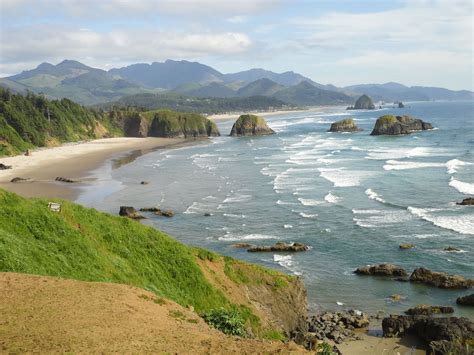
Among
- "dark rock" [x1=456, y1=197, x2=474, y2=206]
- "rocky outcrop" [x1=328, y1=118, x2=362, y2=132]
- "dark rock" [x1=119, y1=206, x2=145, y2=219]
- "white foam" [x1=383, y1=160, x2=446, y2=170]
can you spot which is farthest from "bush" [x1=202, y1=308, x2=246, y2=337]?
"rocky outcrop" [x1=328, y1=118, x2=362, y2=132]

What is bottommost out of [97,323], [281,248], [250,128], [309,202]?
Answer: [281,248]

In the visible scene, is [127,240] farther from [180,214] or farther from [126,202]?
[126,202]

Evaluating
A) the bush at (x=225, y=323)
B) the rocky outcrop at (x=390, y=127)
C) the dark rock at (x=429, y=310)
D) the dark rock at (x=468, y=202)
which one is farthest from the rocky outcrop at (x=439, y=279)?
the rocky outcrop at (x=390, y=127)

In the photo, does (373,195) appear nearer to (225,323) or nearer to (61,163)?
(225,323)

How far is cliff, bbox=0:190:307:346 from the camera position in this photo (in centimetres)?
2108

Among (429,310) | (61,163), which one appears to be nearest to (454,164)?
(429,310)

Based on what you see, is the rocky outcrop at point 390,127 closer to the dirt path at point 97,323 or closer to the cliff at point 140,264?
the cliff at point 140,264

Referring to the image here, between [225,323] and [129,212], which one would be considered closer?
[225,323]

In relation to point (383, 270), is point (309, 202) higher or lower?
higher

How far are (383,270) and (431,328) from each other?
10.0m

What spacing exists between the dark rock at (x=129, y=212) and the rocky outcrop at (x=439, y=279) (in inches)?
1089

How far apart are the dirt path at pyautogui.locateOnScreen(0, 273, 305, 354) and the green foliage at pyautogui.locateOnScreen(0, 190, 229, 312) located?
250 cm

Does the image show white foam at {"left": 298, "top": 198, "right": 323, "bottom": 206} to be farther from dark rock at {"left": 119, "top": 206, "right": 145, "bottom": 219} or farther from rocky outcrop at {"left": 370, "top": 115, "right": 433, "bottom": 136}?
rocky outcrop at {"left": 370, "top": 115, "right": 433, "bottom": 136}

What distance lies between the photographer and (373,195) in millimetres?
59156
